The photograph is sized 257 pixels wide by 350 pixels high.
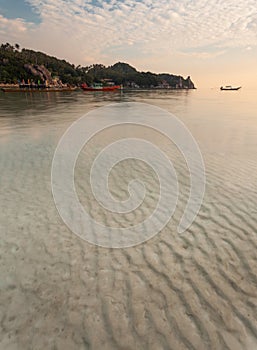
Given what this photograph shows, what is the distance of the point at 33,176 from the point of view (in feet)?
33.0

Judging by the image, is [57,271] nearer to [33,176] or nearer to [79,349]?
[79,349]

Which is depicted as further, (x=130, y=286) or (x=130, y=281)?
(x=130, y=281)

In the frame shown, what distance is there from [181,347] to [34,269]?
3540 mm

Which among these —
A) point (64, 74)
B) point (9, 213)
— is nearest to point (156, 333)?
point (9, 213)

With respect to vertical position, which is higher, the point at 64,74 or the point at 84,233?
the point at 64,74

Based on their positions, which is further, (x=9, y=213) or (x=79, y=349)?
(x=9, y=213)

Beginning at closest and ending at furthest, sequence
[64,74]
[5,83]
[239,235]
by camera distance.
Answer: [239,235], [5,83], [64,74]

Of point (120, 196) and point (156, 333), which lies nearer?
point (156, 333)

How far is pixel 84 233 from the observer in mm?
6422

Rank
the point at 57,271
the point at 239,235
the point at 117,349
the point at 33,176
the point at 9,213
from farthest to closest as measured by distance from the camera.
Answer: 1. the point at 33,176
2. the point at 9,213
3. the point at 239,235
4. the point at 57,271
5. the point at 117,349

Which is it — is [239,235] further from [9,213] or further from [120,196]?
[9,213]

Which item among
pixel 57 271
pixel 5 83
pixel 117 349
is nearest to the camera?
pixel 117 349

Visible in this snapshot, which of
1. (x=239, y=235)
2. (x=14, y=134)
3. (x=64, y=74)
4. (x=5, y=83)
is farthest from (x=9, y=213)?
(x=64, y=74)

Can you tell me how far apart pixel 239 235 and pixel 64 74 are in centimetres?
20488
